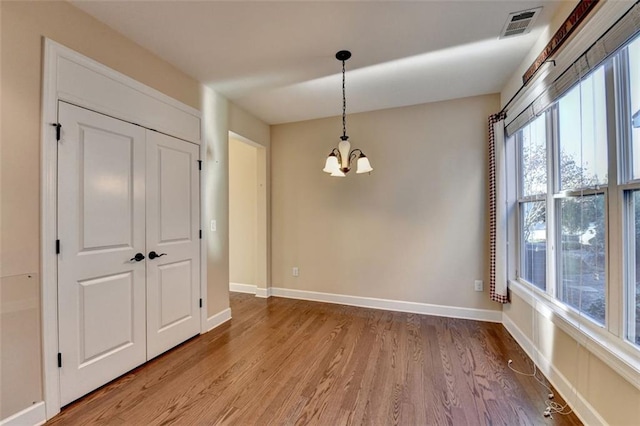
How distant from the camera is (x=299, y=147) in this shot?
423cm

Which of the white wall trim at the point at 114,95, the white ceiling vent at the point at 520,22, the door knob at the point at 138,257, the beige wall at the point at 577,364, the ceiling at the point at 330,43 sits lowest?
the beige wall at the point at 577,364

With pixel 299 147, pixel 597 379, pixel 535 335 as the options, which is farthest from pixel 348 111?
pixel 597 379

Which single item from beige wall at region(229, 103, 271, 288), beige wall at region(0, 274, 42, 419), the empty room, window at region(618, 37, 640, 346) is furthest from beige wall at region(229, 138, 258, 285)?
window at region(618, 37, 640, 346)

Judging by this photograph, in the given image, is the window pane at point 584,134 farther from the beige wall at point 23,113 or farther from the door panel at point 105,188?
the beige wall at point 23,113

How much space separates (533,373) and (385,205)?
2246 mm

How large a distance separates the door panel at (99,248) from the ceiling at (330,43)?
2.70 feet

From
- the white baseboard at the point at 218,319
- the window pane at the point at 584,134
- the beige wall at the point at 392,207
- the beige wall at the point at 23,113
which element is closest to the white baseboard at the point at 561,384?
the beige wall at the point at 392,207

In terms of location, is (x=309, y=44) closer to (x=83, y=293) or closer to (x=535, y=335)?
(x=83, y=293)

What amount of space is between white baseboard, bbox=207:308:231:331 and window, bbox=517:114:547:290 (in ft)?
10.9

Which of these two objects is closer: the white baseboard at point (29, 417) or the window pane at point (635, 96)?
the window pane at point (635, 96)

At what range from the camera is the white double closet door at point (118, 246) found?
73.8 inches

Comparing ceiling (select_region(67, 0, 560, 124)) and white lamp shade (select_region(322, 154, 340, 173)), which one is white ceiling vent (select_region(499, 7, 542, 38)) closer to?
ceiling (select_region(67, 0, 560, 124))

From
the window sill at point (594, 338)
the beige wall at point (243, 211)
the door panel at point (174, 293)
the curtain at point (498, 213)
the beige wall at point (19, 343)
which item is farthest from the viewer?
the beige wall at point (243, 211)

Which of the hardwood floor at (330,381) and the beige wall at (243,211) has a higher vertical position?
the beige wall at (243,211)
